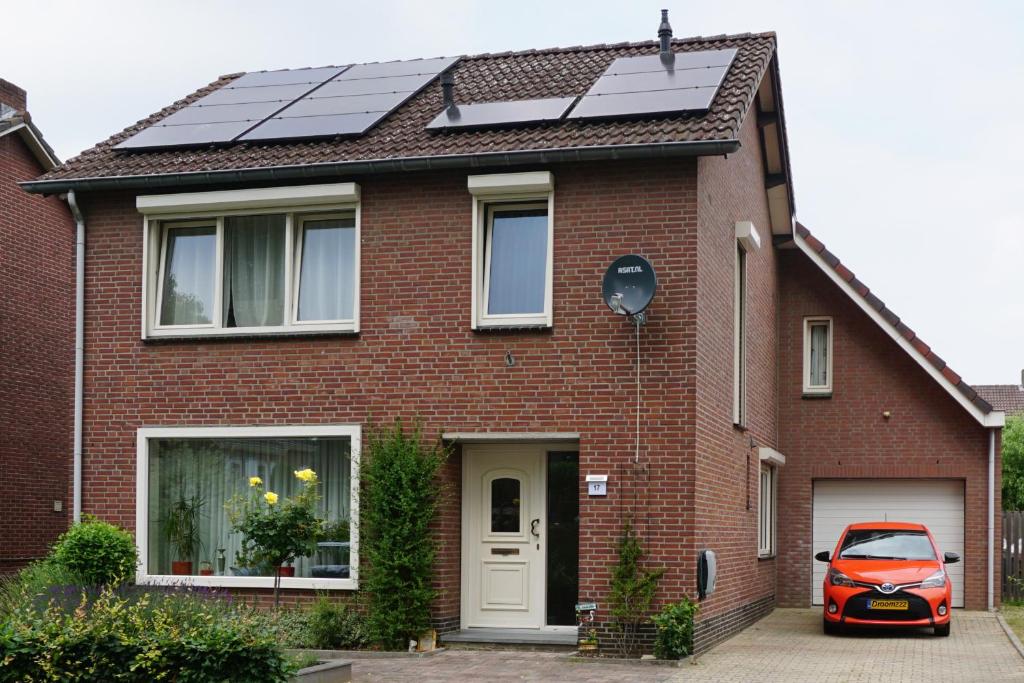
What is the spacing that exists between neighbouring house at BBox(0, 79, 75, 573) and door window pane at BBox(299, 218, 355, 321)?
27.9 feet

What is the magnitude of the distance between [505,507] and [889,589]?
530 cm

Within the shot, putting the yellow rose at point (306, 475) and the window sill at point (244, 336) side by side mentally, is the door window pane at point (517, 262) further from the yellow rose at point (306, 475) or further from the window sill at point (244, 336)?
the yellow rose at point (306, 475)

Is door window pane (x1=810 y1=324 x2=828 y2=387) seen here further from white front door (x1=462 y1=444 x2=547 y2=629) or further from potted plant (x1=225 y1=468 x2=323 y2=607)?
potted plant (x1=225 y1=468 x2=323 y2=607)

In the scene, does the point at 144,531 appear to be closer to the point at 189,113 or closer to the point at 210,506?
the point at 210,506

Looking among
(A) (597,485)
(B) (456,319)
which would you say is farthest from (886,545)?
(B) (456,319)

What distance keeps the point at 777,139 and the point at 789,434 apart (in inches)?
202

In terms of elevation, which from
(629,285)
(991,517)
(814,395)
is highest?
(629,285)

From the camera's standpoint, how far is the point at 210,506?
1652cm

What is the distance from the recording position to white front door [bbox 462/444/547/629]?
15.9m

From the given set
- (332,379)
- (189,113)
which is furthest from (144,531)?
(189,113)

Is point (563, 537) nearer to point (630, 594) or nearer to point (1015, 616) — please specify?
point (630, 594)

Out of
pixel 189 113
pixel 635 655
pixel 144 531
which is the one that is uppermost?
pixel 189 113

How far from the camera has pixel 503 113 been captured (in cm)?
1625

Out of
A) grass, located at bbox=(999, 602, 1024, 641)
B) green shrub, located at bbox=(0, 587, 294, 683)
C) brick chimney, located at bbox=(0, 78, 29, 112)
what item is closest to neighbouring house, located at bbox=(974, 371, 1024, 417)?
grass, located at bbox=(999, 602, 1024, 641)
